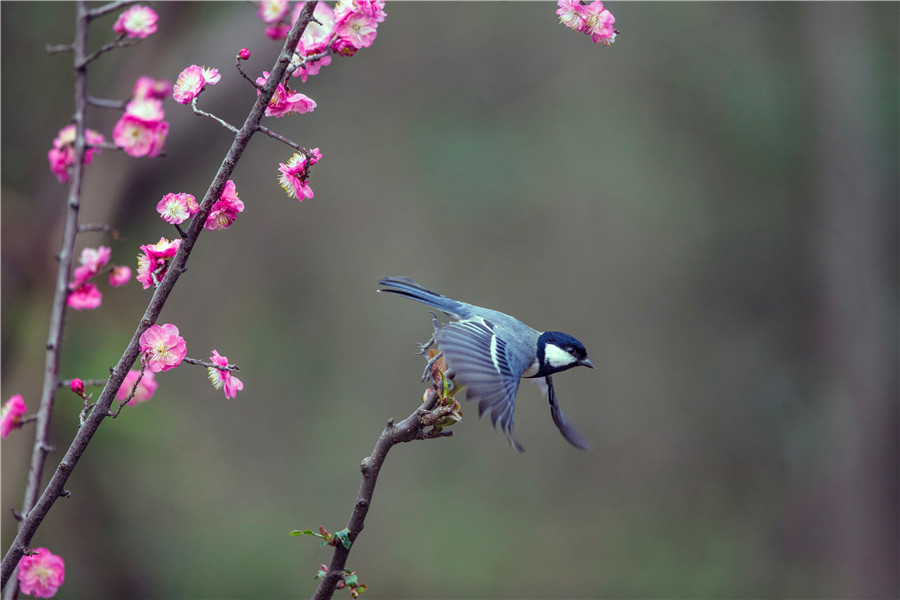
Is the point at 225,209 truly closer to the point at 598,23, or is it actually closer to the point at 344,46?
the point at 344,46

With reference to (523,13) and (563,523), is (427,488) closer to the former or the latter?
(563,523)

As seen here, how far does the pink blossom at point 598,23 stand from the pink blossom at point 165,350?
0.94m

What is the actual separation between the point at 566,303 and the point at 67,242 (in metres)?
7.45

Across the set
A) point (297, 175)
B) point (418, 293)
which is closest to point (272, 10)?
point (297, 175)

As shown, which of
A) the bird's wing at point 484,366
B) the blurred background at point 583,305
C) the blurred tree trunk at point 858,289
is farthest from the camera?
the blurred background at point 583,305

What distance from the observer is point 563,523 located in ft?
25.7

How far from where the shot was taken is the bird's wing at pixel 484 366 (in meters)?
1.73

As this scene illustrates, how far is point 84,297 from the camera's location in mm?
1284

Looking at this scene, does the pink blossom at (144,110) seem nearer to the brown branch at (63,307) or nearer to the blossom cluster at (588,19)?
the brown branch at (63,307)

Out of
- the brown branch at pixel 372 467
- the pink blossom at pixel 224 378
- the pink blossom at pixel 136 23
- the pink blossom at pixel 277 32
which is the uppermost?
the pink blossom at pixel 277 32

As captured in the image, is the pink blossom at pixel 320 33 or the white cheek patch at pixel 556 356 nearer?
the pink blossom at pixel 320 33

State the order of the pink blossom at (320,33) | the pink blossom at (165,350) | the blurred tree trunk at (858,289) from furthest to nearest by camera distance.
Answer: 1. the blurred tree trunk at (858,289)
2. the pink blossom at (320,33)
3. the pink blossom at (165,350)

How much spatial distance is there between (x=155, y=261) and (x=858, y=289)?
18.4 ft

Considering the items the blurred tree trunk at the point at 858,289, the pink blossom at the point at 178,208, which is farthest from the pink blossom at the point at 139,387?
the blurred tree trunk at the point at 858,289
